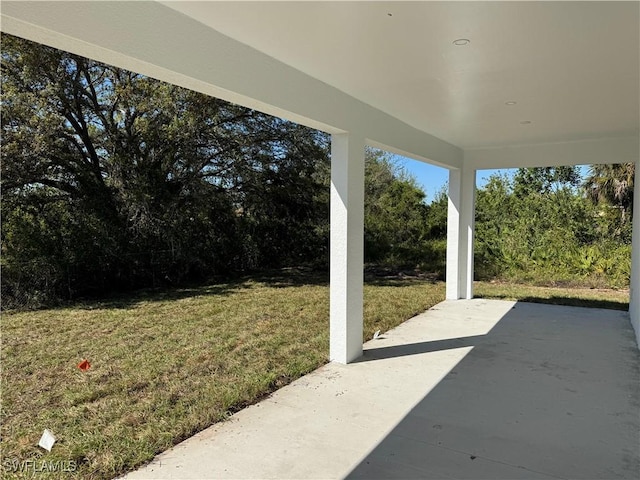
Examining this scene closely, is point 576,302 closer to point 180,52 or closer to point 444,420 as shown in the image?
point 444,420

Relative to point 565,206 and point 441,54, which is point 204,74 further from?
point 565,206

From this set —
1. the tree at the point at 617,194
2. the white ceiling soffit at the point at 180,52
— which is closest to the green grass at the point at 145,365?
the white ceiling soffit at the point at 180,52

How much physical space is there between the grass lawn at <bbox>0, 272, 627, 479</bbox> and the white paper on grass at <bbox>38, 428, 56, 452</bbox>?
5cm

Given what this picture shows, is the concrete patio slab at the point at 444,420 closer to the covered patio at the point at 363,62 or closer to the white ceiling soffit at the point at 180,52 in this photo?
the covered patio at the point at 363,62

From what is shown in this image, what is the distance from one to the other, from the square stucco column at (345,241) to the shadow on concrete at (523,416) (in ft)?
1.47

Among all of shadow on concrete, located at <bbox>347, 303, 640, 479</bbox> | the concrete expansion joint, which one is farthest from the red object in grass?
the concrete expansion joint

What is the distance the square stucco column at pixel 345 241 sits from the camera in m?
4.27

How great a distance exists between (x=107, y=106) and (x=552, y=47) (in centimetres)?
824

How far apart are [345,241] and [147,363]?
238 centimetres

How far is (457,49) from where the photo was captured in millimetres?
2949

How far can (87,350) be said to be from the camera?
4.89 m

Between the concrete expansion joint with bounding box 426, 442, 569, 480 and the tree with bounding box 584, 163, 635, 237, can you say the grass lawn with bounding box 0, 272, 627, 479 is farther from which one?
the tree with bounding box 584, 163, 635, 237

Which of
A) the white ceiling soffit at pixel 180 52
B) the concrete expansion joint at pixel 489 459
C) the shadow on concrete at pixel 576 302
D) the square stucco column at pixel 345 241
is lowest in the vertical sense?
the concrete expansion joint at pixel 489 459

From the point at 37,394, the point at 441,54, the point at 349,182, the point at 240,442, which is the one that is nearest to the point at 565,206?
the point at 349,182
